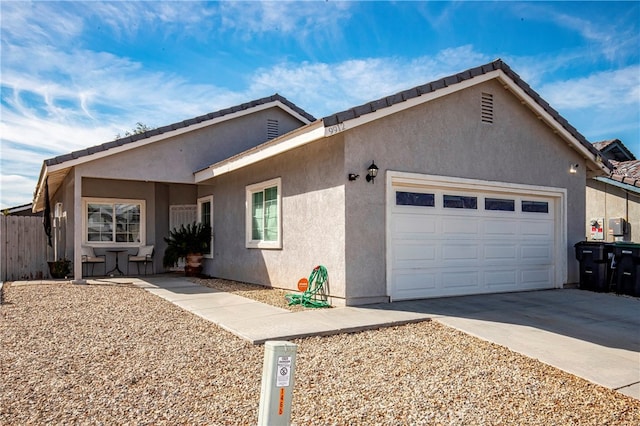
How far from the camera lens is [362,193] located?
8.17 m

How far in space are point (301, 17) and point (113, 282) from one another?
8116 mm

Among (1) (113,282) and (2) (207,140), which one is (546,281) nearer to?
(2) (207,140)

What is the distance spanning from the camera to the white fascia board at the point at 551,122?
9.91m

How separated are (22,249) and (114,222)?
271cm

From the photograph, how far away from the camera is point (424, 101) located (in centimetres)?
872

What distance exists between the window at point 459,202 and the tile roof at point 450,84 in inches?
85.1

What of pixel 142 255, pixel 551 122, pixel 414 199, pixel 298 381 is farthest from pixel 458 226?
pixel 142 255

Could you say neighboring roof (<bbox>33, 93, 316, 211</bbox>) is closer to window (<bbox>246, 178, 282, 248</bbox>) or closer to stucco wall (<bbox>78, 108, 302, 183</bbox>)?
stucco wall (<bbox>78, 108, 302, 183</bbox>)

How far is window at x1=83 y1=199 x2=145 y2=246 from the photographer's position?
14.7 m

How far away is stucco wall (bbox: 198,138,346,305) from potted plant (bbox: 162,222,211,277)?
776 millimetres

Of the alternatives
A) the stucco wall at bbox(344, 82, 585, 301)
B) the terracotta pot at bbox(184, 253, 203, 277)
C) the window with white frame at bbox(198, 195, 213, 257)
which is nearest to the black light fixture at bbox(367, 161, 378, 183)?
the stucco wall at bbox(344, 82, 585, 301)

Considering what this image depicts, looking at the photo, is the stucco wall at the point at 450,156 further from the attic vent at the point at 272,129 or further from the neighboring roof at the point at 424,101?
the attic vent at the point at 272,129

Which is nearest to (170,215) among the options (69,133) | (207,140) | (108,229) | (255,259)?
(108,229)

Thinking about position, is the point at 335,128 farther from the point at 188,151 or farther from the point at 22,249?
the point at 22,249
